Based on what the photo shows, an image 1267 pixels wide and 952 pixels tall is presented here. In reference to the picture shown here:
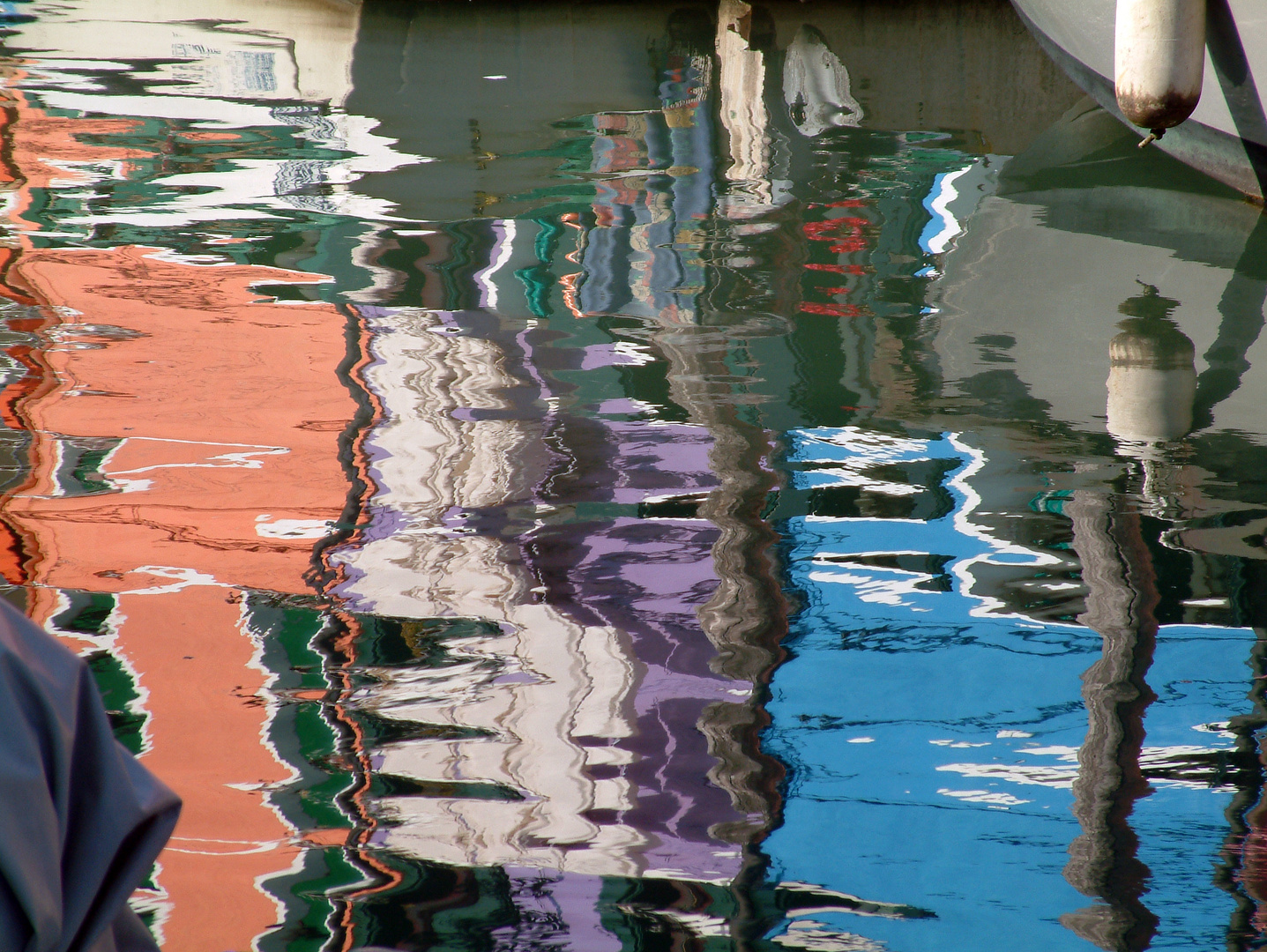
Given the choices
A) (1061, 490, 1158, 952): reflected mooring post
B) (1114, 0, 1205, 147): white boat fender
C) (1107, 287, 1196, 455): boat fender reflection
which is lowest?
(1061, 490, 1158, 952): reflected mooring post

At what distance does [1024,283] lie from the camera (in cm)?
391

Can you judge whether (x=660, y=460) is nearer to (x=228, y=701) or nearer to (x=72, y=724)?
(x=228, y=701)

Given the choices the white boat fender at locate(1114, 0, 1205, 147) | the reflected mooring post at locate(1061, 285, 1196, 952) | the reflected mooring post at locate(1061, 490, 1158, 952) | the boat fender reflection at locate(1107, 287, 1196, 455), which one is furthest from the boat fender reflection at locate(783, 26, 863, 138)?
the reflected mooring post at locate(1061, 490, 1158, 952)

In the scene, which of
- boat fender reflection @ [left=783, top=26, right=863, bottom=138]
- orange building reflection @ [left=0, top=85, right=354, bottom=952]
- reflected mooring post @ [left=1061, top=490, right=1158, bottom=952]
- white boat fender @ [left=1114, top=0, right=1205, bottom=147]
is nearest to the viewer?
reflected mooring post @ [left=1061, top=490, right=1158, bottom=952]

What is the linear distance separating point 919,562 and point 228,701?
1.39 metres

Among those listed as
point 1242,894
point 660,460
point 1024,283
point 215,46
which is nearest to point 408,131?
point 215,46

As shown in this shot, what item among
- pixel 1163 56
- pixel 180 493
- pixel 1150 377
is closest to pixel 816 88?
Answer: pixel 1163 56

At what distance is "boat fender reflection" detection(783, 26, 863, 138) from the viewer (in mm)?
6113

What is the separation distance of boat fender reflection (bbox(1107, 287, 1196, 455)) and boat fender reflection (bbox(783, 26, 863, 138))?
2613 mm

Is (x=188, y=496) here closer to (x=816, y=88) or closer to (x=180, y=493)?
(x=180, y=493)

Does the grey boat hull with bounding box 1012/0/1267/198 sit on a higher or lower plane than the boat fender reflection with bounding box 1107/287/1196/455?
higher

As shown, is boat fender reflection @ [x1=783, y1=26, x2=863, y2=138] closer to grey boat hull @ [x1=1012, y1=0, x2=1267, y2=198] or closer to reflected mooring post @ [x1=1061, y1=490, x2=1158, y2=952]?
grey boat hull @ [x1=1012, y1=0, x2=1267, y2=198]

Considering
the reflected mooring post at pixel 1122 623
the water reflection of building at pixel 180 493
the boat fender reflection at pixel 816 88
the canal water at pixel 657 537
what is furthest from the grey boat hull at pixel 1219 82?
the water reflection of building at pixel 180 493

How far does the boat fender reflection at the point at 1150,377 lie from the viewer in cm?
301
